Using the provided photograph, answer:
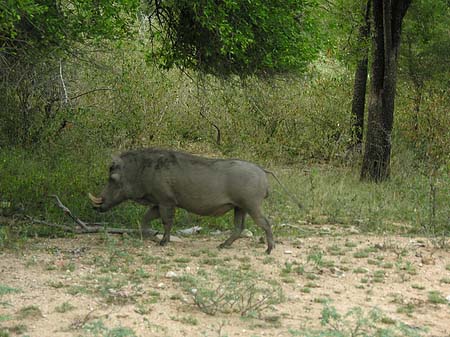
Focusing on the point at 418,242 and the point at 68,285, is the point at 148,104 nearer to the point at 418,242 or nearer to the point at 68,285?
the point at 418,242

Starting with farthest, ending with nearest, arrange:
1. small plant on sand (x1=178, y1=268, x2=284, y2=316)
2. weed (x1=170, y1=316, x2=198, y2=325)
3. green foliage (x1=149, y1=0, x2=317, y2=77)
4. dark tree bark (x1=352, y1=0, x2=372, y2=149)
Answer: dark tree bark (x1=352, y1=0, x2=372, y2=149) < green foliage (x1=149, y1=0, x2=317, y2=77) < small plant on sand (x1=178, y1=268, x2=284, y2=316) < weed (x1=170, y1=316, x2=198, y2=325)

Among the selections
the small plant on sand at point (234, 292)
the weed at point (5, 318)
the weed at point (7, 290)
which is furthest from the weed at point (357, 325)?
the weed at point (7, 290)

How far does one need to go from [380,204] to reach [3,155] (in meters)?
5.97

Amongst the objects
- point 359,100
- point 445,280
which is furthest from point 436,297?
point 359,100

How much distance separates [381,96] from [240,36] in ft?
17.1

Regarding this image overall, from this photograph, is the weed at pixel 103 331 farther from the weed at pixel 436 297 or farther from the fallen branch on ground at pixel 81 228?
the fallen branch on ground at pixel 81 228

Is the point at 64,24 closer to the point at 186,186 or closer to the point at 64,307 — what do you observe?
the point at 186,186

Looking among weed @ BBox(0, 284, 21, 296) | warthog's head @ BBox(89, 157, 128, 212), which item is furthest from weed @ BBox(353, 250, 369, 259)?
weed @ BBox(0, 284, 21, 296)

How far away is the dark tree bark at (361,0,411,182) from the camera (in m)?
13.1

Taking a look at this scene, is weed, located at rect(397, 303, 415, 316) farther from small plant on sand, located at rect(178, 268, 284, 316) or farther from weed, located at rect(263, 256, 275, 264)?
weed, located at rect(263, 256, 275, 264)

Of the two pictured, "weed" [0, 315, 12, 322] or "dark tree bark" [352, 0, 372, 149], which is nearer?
"weed" [0, 315, 12, 322]

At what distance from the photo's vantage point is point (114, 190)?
28.1ft

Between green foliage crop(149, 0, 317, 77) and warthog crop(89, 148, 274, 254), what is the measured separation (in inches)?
61.4

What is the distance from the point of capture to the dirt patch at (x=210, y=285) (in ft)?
18.0
